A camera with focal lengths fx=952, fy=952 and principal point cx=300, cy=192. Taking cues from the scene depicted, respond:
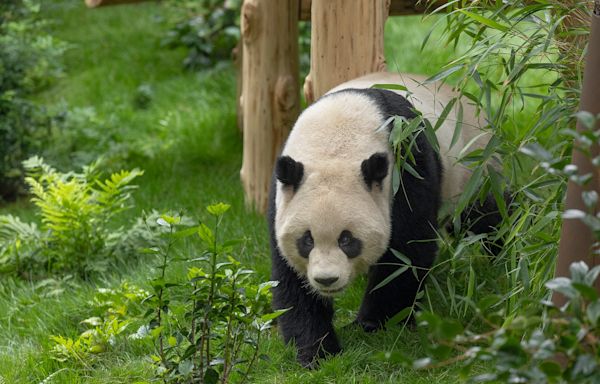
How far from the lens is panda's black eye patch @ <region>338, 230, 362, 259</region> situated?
3.73 meters

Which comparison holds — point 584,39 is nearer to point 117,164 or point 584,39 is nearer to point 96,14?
point 117,164

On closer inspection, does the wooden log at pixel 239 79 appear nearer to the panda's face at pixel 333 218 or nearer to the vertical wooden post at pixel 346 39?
the vertical wooden post at pixel 346 39

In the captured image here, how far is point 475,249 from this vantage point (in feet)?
12.9

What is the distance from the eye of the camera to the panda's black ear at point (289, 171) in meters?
3.74

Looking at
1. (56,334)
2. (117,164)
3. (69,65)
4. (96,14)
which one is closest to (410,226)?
(56,334)

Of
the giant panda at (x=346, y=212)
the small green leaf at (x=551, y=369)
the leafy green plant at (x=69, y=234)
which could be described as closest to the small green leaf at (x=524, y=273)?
the giant panda at (x=346, y=212)

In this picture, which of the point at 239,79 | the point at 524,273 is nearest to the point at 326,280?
the point at 524,273

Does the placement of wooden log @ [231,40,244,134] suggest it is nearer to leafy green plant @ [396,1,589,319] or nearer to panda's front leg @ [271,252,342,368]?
panda's front leg @ [271,252,342,368]

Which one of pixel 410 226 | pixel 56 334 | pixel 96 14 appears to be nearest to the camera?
pixel 410 226

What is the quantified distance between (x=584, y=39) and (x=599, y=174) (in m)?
1.33

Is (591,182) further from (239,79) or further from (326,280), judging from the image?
(239,79)

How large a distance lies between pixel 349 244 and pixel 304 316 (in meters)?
0.51

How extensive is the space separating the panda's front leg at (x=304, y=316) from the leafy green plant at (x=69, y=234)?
1508 mm

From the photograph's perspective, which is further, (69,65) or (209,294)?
(69,65)
